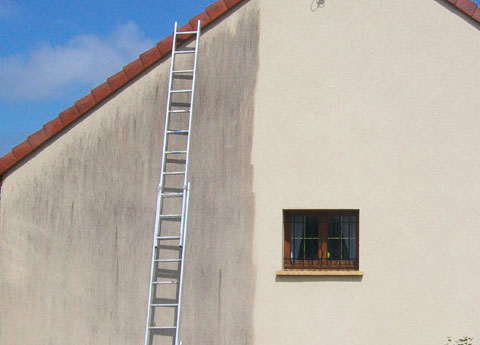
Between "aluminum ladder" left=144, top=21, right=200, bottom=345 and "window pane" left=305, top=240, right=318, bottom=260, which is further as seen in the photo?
"window pane" left=305, top=240, right=318, bottom=260

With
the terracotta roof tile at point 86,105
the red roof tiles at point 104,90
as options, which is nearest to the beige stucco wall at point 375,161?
the red roof tiles at point 104,90

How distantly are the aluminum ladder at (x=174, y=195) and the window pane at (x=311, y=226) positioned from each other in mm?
1692

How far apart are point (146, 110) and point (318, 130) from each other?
243 centimetres

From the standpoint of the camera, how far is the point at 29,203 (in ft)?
36.4

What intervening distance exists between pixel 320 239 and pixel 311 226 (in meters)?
0.22

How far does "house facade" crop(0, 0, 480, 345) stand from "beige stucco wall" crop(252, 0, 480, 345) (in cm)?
2

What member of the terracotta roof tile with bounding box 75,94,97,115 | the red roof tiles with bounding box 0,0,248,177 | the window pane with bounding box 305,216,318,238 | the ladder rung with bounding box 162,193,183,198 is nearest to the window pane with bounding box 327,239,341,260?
the window pane with bounding box 305,216,318,238

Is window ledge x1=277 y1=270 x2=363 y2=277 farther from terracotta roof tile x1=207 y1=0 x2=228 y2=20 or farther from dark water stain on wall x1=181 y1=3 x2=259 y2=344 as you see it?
terracotta roof tile x1=207 y1=0 x2=228 y2=20

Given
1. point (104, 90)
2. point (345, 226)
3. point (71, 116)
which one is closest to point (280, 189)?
point (345, 226)

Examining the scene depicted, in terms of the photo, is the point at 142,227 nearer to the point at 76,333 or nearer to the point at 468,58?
the point at 76,333

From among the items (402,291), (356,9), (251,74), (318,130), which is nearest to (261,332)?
(402,291)

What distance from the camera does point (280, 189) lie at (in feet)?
35.5

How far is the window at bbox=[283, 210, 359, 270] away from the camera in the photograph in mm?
10852

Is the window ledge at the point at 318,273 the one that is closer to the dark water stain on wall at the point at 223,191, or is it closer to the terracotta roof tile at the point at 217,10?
the dark water stain on wall at the point at 223,191
